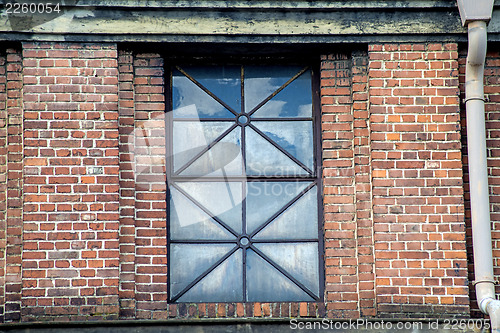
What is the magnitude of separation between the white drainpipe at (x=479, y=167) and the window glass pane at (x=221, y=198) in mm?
1860

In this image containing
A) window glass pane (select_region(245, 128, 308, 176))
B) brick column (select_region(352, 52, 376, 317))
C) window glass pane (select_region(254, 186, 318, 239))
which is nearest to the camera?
brick column (select_region(352, 52, 376, 317))

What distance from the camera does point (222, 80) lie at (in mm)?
6223

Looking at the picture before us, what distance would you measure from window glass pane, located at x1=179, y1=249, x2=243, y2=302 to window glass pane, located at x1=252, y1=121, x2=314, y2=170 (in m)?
0.99

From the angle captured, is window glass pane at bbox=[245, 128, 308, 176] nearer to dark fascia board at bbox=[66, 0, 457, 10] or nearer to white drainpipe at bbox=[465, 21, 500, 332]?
dark fascia board at bbox=[66, 0, 457, 10]

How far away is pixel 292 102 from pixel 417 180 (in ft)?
4.11

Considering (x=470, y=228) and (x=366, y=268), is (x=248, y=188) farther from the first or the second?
(x=470, y=228)

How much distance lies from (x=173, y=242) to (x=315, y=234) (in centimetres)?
116

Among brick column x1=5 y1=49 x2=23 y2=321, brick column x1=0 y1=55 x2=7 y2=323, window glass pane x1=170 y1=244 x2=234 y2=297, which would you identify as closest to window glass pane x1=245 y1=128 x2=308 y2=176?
window glass pane x1=170 y1=244 x2=234 y2=297

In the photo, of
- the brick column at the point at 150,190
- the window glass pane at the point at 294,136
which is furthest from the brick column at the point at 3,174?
the window glass pane at the point at 294,136

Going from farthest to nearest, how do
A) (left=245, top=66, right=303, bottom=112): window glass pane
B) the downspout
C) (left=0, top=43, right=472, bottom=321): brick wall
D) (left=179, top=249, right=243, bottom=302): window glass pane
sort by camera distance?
(left=245, top=66, right=303, bottom=112): window glass pane
(left=179, top=249, right=243, bottom=302): window glass pane
(left=0, top=43, right=472, bottom=321): brick wall
the downspout

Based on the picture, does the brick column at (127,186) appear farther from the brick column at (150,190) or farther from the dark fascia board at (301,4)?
the dark fascia board at (301,4)

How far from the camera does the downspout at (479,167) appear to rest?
5453 millimetres

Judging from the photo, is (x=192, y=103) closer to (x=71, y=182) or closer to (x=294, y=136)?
(x=294, y=136)

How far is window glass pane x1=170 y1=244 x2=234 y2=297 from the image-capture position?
19.3 feet
